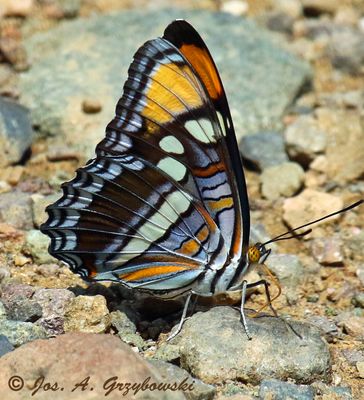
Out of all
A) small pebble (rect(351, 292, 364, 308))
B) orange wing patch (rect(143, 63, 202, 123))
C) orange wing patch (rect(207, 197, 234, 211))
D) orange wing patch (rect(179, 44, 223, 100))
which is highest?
orange wing patch (rect(179, 44, 223, 100))

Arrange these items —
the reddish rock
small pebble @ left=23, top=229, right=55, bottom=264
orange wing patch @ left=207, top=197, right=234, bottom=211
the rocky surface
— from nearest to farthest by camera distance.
A: the reddish rock, the rocky surface, orange wing patch @ left=207, top=197, right=234, bottom=211, small pebble @ left=23, top=229, right=55, bottom=264

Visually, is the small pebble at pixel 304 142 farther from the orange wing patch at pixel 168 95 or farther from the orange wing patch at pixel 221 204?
the orange wing patch at pixel 168 95

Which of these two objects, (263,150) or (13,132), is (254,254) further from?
(13,132)

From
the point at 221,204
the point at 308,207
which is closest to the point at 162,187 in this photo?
the point at 221,204

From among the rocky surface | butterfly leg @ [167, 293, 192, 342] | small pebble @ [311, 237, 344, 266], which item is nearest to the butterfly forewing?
butterfly leg @ [167, 293, 192, 342]

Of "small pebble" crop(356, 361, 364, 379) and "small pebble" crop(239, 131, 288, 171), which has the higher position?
"small pebble" crop(239, 131, 288, 171)

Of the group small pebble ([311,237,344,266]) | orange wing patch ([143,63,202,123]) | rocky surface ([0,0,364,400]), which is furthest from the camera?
small pebble ([311,237,344,266])

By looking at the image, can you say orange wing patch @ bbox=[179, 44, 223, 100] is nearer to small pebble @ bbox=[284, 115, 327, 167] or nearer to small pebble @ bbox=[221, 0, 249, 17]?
small pebble @ bbox=[284, 115, 327, 167]

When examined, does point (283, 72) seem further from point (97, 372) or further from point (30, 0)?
point (97, 372)

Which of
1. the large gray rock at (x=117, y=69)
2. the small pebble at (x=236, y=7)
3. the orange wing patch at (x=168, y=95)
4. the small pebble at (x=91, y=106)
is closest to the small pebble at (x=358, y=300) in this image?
the orange wing patch at (x=168, y=95)
